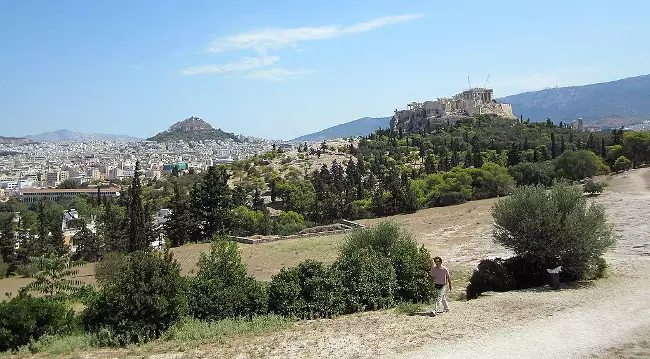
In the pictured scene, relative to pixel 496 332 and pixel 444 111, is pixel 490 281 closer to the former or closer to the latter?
pixel 496 332

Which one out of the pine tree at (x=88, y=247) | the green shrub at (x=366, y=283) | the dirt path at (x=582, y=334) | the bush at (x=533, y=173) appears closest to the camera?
the dirt path at (x=582, y=334)

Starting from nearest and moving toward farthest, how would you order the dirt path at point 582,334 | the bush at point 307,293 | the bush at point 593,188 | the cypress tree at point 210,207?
the dirt path at point 582,334
the bush at point 307,293
the bush at point 593,188
the cypress tree at point 210,207

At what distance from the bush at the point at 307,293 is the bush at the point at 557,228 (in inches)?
220

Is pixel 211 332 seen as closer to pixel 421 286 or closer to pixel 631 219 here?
pixel 421 286

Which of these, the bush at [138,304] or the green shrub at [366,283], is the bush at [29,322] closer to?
the bush at [138,304]

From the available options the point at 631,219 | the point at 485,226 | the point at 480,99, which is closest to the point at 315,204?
the point at 485,226

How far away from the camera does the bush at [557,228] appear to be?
1466cm

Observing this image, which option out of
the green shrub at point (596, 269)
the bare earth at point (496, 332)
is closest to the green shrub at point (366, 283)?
the bare earth at point (496, 332)

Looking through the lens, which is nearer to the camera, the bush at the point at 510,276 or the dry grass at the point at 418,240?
the bush at the point at 510,276

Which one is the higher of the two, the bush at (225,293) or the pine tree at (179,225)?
the bush at (225,293)

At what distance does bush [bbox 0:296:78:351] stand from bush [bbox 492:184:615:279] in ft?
39.6

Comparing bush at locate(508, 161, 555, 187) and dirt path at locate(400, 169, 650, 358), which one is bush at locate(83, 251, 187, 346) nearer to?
dirt path at locate(400, 169, 650, 358)

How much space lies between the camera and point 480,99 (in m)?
159

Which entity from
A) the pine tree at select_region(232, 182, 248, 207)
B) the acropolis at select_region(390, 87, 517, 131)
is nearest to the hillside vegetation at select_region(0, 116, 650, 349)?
the pine tree at select_region(232, 182, 248, 207)
